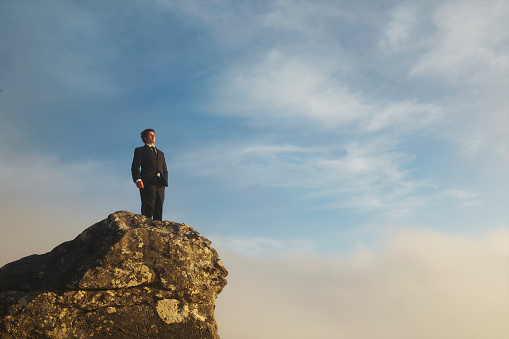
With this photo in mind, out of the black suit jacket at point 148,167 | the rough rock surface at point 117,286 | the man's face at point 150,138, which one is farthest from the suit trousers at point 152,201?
the rough rock surface at point 117,286

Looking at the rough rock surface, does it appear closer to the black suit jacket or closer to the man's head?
the black suit jacket

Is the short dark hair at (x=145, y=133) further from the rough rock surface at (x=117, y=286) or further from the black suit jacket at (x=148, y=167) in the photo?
the rough rock surface at (x=117, y=286)

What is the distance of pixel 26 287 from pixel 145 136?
4.97m

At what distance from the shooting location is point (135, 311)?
7.72 m

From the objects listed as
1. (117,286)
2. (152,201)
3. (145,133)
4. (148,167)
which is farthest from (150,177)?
(117,286)

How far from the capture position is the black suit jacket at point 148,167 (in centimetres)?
1129

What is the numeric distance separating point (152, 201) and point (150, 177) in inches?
24.9

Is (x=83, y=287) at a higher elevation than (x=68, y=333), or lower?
higher

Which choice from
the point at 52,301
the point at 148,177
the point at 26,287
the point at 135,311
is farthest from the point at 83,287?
the point at 148,177

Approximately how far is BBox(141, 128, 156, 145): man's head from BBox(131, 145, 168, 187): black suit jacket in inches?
8.5

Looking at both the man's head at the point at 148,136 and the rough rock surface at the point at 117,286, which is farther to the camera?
the man's head at the point at 148,136

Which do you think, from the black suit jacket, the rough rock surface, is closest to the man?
the black suit jacket

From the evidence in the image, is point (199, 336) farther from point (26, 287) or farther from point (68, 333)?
point (26, 287)

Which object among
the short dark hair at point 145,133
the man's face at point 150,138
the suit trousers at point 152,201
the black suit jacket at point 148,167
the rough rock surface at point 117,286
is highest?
the short dark hair at point 145,133
